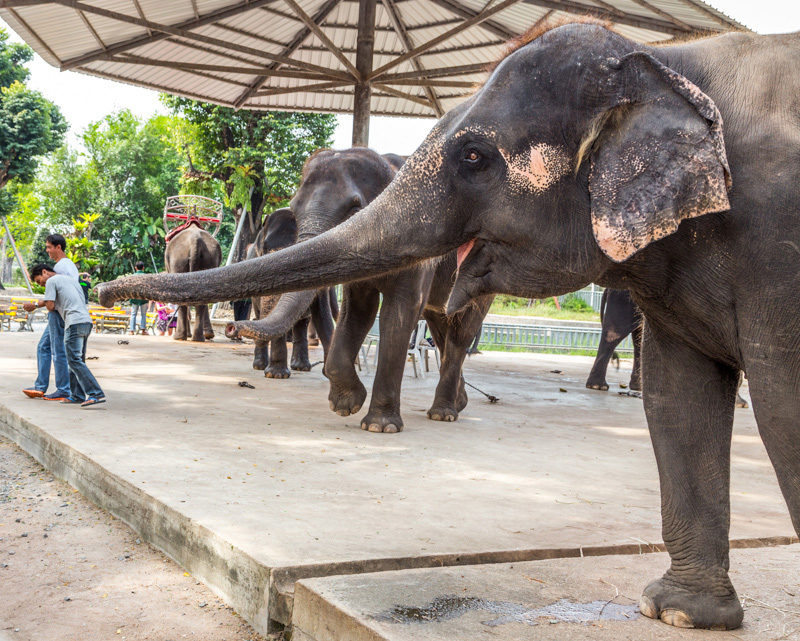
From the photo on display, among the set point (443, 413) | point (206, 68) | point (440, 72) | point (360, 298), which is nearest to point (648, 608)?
point (360, 298)

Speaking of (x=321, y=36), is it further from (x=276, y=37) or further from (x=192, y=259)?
(x=192, y=259)

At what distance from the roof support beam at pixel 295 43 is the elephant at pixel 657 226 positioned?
10774mm

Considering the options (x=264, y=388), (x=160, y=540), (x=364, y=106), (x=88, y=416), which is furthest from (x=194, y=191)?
(x=160, y=540)

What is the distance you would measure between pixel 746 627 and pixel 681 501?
43 cm

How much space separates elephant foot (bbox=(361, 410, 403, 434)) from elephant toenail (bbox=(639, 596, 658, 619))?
3758 mm

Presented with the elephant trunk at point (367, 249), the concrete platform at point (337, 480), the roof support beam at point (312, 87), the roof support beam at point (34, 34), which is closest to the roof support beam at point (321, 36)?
the roof support beam at point (312, 87)

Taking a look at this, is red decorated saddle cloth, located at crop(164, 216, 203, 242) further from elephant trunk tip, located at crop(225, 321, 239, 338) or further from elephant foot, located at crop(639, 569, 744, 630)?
elephant foot, located at crop(639, 569, 744, 630)

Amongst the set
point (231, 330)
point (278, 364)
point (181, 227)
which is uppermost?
point (181, 227)

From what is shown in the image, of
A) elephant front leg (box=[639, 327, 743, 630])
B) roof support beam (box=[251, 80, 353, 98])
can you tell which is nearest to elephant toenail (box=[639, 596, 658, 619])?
elephant front leg (box=[639, 327, 743, 630])

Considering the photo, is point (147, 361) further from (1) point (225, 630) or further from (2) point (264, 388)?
(1) point (225, 630)

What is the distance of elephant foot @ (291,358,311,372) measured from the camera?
11.4 m

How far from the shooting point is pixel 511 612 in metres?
2.53

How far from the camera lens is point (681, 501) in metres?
2.60

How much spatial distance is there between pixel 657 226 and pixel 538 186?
0.40m
